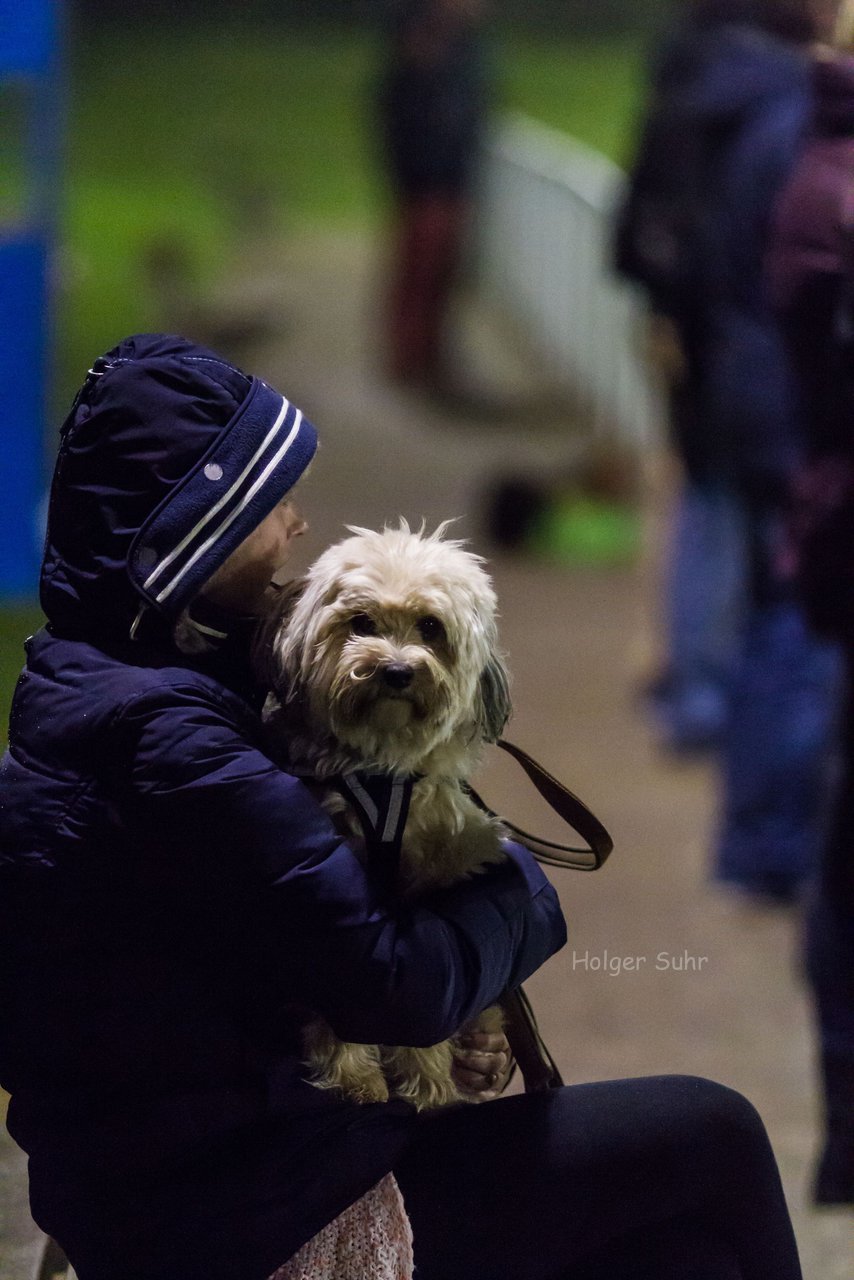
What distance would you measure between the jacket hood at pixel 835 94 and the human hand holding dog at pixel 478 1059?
6.30ft

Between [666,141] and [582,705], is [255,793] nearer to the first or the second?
[666,141]

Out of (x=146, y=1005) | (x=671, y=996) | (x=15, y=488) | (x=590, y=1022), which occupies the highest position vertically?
(x=146, y=1005)

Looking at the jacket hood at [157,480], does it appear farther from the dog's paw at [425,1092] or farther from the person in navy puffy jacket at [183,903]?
the dog's paw at [425,1092]

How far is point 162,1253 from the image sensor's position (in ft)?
6.22

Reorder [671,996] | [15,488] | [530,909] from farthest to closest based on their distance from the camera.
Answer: [15,488] → [671,996] → [530,909]

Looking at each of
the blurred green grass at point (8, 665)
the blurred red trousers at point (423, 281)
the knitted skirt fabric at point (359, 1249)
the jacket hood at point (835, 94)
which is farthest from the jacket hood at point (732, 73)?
the blurred red trousers at point (423, 281)

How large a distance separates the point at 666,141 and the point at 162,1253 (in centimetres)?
410

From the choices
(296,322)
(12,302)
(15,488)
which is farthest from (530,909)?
(296,322)

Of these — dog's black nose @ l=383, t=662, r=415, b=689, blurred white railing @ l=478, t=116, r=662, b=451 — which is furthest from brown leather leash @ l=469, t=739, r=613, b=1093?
Result: blurred white railing @ l=478, t=116, r=662, b=451

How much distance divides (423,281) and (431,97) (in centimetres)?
140

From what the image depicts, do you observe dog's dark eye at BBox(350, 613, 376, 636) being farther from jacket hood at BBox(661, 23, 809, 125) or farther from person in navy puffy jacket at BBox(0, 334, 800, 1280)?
jacket hood at BBox(661, 23, 809, 125)

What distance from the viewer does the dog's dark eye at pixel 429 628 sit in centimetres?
194

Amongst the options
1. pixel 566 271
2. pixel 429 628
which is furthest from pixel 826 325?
pixel 566 271

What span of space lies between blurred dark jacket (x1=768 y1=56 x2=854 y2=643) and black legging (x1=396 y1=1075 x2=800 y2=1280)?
4.52 ft
